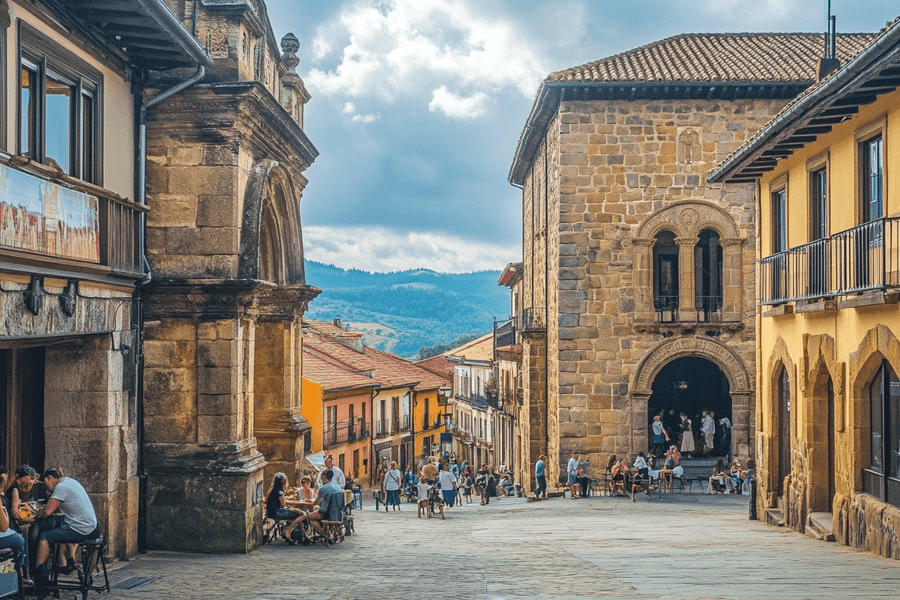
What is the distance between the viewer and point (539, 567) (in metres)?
11.5

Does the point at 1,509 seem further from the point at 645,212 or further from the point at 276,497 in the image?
the point at 645,212

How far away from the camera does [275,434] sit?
56.1 feet

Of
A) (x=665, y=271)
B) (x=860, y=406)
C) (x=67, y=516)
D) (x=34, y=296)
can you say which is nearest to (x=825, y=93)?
(x=860, y=406)

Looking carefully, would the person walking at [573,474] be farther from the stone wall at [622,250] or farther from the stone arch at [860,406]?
the stone arch at [860,406]

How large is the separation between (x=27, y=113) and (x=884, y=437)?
1011 cm

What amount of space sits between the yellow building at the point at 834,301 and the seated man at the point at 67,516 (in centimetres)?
836

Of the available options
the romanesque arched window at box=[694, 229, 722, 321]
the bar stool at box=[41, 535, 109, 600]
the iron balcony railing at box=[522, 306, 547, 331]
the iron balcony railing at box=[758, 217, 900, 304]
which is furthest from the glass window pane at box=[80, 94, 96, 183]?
the iron balcony railing at box=[522, 306, 547, 331]

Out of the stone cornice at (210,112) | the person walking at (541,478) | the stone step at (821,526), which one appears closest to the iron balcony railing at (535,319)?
the person walking at (541,478)

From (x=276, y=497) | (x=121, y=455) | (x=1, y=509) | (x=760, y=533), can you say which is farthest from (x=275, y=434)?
(x=1, y=509)

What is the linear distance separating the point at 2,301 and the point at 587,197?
18.1 m

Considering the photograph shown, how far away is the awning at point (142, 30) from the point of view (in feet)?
35.6

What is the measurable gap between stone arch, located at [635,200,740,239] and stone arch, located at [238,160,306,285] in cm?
1082

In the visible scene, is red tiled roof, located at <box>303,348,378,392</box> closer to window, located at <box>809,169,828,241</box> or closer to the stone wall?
the stone wall

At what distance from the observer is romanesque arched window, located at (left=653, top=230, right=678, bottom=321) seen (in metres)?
26.1
